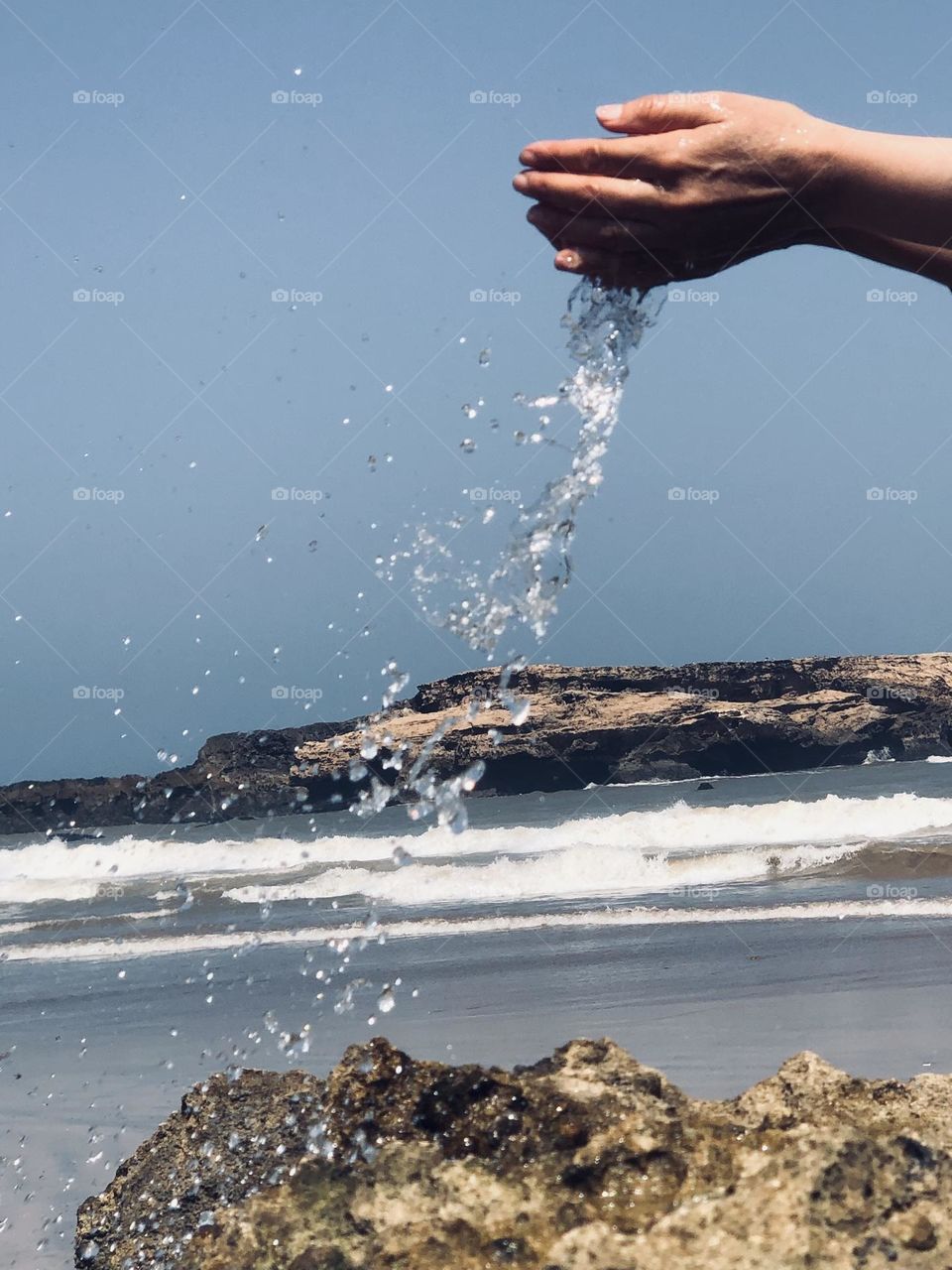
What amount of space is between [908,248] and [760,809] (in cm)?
2256

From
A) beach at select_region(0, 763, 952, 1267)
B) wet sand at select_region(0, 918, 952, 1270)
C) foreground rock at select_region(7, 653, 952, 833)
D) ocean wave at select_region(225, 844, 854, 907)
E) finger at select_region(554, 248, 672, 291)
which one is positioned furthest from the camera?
foreground rock at select_region(7, 653, 952, 833)

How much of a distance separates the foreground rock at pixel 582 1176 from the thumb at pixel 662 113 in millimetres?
1771

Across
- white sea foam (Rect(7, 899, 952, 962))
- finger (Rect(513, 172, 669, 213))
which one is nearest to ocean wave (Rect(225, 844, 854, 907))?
white sea foam (Rect(7, 899, 952, 962))

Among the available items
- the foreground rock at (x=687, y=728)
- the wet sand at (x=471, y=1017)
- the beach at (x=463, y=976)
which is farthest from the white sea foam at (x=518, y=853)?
the foreground rock at (x=687, y=728)

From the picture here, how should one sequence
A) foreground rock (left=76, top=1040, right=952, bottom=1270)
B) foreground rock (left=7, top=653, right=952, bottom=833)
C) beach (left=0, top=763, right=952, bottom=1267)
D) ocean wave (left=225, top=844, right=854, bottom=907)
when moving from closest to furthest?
1. foreground rock (left=76, top=1040, right=952, bottom=1270)
2. beach (left=0, top=763, right=952, bottom=1267)
3. ocean wave (left=225, top=844, right=854, bottom=907)
4. foreground rock (left=7, top=653, right=952, bottom=833)

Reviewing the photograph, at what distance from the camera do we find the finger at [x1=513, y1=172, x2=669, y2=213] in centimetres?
192

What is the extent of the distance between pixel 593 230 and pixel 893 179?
43cm

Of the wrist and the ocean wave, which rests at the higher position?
the wrist

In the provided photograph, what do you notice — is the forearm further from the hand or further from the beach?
the beach

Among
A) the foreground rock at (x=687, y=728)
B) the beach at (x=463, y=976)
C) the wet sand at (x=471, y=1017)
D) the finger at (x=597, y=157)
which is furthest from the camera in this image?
the foreground rock at (x=687, y=728)

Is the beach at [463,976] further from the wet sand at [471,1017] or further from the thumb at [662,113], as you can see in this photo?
the thumb at [662,113]

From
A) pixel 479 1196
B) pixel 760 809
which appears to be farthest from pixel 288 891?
pixel 479 1196

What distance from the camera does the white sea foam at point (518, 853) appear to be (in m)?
17.4

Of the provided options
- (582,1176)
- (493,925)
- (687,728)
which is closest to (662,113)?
(582,1176)
